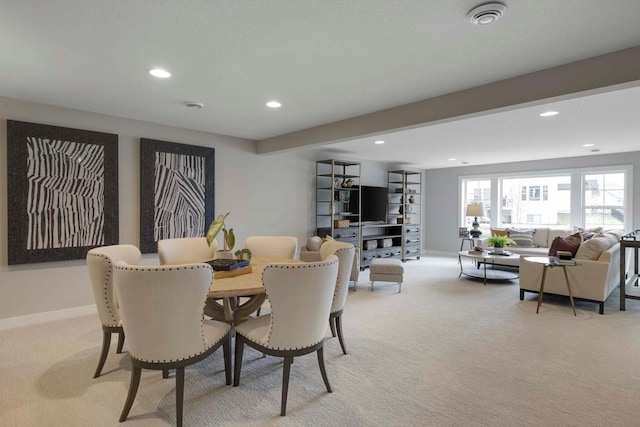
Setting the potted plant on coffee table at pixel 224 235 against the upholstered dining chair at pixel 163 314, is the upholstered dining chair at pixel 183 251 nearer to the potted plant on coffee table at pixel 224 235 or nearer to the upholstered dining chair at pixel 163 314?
the potted plant on coffee table at pixel 224 235

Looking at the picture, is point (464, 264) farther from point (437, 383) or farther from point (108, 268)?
point (108, 268)

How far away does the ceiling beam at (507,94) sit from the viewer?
2338 mm

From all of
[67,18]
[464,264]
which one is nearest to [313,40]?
[67,18]

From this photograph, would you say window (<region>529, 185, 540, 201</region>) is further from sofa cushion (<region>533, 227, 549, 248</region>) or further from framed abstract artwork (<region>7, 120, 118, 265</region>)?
framed abstract artwork (<region>7, 120, 118, 265</region>)

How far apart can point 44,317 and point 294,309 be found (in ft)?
11.1

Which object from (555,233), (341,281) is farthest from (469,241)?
(341,281)

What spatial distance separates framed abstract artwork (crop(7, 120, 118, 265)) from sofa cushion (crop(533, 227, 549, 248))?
25.2 ft

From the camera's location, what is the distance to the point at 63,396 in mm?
2297

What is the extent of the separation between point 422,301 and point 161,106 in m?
4.01

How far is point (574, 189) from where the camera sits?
24.0ft

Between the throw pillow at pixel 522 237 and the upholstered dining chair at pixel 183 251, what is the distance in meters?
6.31

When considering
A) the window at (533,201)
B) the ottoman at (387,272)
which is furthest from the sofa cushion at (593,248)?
the window at (533,201)

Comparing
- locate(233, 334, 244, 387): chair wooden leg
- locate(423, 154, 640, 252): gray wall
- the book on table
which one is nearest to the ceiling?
the book on table

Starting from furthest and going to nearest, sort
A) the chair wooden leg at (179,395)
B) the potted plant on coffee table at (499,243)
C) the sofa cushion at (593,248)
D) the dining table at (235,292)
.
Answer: the potted plant on coffee table at (499,243) < the sofa cushion at (593,248) < the dining table at (235,292) < the chair wooden leg at (179,395)
